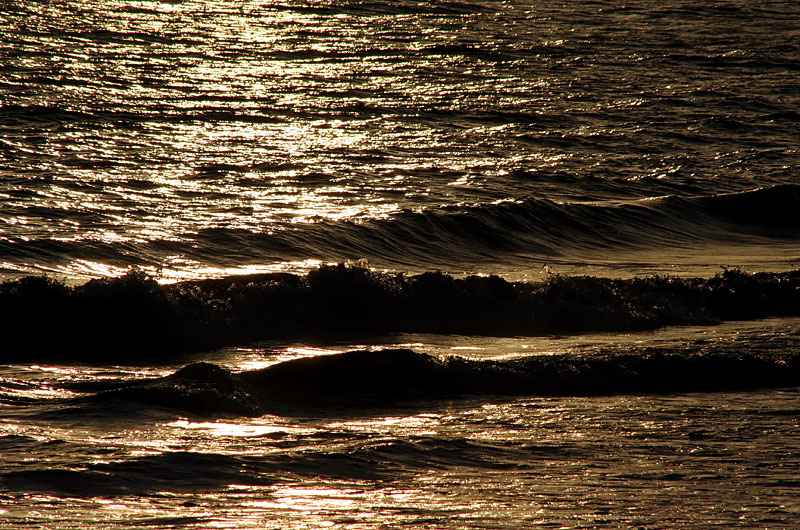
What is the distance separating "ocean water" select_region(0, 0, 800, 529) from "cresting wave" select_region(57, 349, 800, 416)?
3 cm

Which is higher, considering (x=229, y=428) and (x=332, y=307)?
(x=332, y=307)

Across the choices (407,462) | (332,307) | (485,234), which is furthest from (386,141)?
(407,462)

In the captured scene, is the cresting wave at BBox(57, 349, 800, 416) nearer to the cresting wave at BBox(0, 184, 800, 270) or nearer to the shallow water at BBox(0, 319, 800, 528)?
the shallow water at BBox(0, 319, 800, 528)

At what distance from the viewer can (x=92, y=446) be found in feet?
20.0

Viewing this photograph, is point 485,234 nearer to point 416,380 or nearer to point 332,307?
point 332,307

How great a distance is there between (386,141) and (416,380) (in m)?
11.7

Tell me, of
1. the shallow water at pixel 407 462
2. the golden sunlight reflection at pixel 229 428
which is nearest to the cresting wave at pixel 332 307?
the shallow water at pixel 407 462

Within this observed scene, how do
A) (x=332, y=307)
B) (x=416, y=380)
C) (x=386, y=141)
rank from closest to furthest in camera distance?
(x=416, y=380)
(x=332, y=307)
(x=386, y=141)

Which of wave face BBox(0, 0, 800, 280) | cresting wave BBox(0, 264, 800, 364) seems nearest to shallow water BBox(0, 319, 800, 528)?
cresting wave BBox(0, 264, 800, 364)

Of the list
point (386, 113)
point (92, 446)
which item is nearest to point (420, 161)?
point (386, 113)

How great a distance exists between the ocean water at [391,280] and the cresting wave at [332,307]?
0.04 meters

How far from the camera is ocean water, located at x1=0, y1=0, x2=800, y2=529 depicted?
19.2 ft

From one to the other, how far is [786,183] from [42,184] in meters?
14.4

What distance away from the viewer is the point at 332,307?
10.9 m
